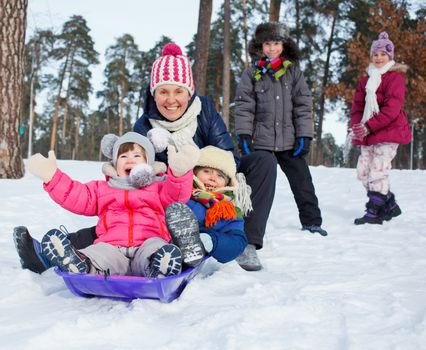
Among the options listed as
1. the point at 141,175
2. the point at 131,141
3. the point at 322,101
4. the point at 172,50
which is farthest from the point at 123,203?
the point at 322,101

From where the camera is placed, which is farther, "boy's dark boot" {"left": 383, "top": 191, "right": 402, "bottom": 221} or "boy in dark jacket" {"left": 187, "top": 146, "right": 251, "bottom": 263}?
"boy's dark boot" {"left": 383, "top": 191, "right": 402, "bottom": 221}

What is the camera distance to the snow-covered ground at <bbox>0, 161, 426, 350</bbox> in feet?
5.10

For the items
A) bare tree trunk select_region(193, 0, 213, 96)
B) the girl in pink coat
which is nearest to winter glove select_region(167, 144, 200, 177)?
the girl in pink coat

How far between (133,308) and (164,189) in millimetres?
684

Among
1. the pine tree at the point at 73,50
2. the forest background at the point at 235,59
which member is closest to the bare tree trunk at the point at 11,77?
the forest background at the point at 235,59

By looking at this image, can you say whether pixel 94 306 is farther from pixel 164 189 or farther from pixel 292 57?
pixel 292 57

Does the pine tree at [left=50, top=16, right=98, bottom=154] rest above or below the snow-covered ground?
above

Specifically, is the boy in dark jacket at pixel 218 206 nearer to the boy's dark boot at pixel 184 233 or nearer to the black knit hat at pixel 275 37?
the boy's dark boot at pixel 184 233

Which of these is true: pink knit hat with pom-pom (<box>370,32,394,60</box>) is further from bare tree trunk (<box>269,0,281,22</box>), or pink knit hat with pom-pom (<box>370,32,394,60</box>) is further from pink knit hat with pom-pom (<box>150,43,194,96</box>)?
bare tree trunk (<box>269,0,281,22</box>)

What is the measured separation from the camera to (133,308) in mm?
1870

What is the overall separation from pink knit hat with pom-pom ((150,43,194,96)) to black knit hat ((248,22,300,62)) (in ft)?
4.06

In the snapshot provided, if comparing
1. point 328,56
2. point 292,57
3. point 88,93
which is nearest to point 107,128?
point 88,93

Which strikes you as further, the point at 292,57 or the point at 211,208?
the point at 292,57

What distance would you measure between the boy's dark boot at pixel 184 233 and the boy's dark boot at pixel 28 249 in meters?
0.64
